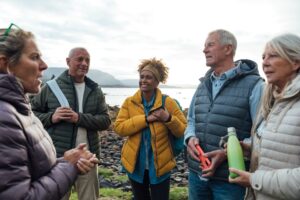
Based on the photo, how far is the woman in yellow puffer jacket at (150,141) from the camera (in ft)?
17.1

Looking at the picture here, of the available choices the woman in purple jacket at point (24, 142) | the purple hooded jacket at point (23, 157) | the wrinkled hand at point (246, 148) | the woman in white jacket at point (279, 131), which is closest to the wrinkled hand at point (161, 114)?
the wrinkled hand at point (246, 148)

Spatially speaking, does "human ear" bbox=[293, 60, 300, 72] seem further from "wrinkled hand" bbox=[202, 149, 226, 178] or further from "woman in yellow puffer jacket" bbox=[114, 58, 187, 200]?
"woman in yellow puffer jacket" bbox=[114, 58, 187, 200]

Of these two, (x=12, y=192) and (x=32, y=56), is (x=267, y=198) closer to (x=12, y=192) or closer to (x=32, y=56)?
(x=12, y=192)

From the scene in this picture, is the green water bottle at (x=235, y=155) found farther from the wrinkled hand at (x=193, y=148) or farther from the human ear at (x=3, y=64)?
the human ear at (x=3, y=64)

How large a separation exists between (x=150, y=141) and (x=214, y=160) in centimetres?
148

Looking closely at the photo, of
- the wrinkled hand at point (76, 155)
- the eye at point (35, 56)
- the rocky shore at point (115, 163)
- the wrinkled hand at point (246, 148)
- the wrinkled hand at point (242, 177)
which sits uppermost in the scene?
the eye at point (35, 56)

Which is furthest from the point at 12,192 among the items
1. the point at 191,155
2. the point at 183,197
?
the point at 183,197

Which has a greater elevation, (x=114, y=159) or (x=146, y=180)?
(x=146, y=180)

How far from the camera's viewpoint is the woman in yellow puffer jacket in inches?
205

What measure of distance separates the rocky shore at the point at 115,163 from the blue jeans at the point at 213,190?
5142mm

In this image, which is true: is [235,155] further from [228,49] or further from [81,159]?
[228,49]

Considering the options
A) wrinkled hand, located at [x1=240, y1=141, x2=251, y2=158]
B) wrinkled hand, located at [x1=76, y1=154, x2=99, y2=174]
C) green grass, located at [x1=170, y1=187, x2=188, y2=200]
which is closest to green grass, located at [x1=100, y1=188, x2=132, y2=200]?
green grass, located at [x1=170, y1=187, x2=188, y2=200]

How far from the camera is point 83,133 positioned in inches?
216

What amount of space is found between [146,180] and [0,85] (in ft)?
11.3
